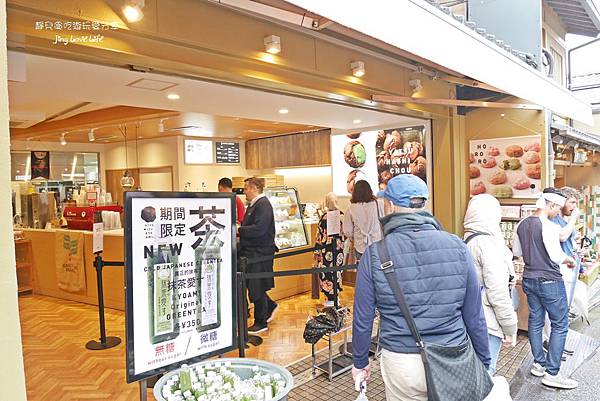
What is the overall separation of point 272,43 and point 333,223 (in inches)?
106

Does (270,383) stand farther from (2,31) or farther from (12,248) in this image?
(2,31)

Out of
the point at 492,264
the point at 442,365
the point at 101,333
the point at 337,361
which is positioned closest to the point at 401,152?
the point at 337,361

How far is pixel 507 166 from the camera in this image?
18.9 ft

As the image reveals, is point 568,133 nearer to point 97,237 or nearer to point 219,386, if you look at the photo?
point 219,386

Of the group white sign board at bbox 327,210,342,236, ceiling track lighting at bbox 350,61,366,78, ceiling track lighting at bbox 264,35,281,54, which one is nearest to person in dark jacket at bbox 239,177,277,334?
white sign board at bbox 327,210,342,236

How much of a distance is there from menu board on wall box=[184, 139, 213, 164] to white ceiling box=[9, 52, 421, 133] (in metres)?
3.36

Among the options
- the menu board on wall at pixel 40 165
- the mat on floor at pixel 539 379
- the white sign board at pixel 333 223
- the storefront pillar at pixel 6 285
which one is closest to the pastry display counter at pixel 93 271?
the white sign board at pixel 333 223

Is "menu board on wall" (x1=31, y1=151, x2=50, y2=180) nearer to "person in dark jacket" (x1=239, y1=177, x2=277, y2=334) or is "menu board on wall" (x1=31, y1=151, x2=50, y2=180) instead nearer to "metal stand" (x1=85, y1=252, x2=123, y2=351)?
"metal stand" (x1=85, y1=252, x2=123, y2=351)

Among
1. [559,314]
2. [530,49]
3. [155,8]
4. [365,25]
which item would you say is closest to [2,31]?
[365,25]

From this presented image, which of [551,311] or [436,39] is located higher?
[436,39]

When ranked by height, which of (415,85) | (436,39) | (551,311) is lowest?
(551,311)

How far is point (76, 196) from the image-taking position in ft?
25.7

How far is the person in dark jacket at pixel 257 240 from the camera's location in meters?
4.89

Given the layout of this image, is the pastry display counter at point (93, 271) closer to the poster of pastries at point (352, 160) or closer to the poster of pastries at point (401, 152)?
the poster of pastries at point (352, 160)
